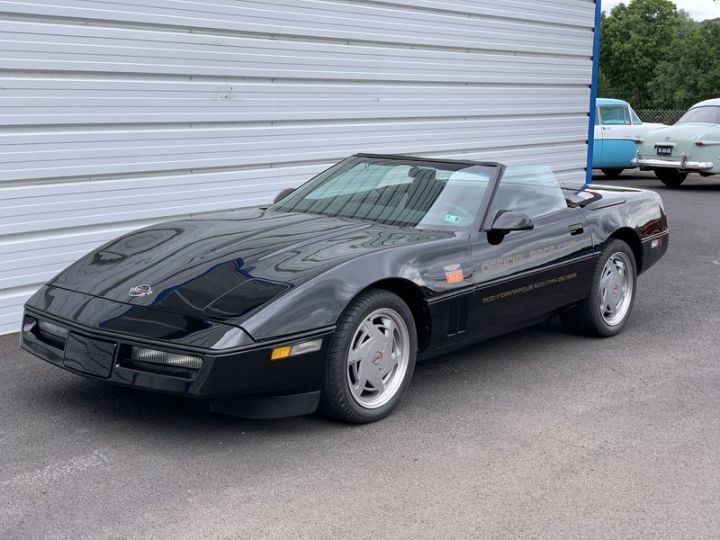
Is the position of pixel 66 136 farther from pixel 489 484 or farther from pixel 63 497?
pixel 489 484

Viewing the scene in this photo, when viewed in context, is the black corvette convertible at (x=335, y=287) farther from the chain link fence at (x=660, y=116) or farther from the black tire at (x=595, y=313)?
the chain link fence at (x=660, y=116)

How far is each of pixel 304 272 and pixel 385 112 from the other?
17.1 ft

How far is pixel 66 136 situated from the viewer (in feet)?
21.6

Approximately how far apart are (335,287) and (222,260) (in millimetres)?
614

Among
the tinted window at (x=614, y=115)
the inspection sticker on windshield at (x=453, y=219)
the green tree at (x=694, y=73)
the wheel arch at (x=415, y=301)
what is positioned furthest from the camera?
the green tree at (x=694, y=73)

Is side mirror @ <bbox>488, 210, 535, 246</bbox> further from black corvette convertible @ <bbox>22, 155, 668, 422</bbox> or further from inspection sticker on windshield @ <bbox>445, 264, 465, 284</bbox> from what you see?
inspection sticker on windshield @ <bbox>445, 264, 465, 284</bbox>

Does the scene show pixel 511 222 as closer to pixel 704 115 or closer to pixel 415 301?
pixel 415 301

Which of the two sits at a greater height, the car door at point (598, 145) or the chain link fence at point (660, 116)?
the chain link fence at point (660, 116)

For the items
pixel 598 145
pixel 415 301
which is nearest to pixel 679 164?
pixel 598 145

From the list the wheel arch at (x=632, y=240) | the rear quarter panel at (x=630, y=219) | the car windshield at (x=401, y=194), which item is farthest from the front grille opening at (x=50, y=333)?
the wheel arch at (x=632, y=240)

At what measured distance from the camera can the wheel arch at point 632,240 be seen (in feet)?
20.9

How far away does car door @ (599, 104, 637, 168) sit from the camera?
1847 centimetres

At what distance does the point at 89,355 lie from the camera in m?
4.13

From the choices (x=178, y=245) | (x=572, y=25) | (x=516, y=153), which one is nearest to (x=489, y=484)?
(x=178, y=245)
